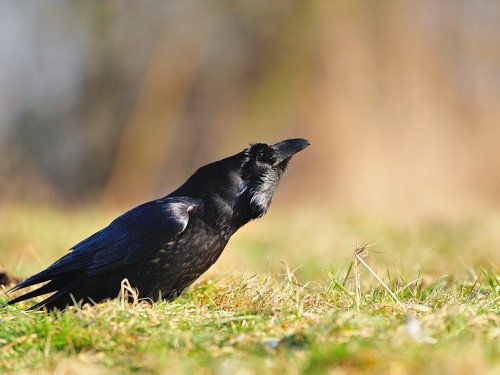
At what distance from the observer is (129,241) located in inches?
173

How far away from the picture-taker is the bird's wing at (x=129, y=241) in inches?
170

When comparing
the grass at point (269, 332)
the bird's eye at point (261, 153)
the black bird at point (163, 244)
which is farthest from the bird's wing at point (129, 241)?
the bird's eye at point (261, 153)

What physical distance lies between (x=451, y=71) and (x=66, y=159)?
25.0 ft

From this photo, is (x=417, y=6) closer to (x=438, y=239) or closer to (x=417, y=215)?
(x=417, y=215)

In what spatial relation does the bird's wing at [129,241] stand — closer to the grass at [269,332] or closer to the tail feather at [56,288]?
the tail feather at [56,288]

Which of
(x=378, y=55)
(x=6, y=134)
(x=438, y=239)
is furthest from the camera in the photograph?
(x=6, y=134)

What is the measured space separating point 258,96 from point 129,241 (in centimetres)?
1169

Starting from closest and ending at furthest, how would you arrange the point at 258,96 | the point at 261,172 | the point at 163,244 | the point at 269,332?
the point at 269,332 → the point at 163,244 → the point at 261,172 → the point at 258,96

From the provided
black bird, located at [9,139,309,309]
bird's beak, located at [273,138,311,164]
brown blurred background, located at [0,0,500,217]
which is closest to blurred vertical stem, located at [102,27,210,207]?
brown blurred background, located at [0,0,500,217]

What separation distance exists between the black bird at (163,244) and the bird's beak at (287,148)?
23 cm

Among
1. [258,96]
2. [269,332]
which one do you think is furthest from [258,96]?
[269,332]

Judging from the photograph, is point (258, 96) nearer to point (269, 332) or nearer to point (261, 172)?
point (261, 172)

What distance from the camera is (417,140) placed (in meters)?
15.2

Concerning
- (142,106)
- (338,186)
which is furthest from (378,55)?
(142,106)
